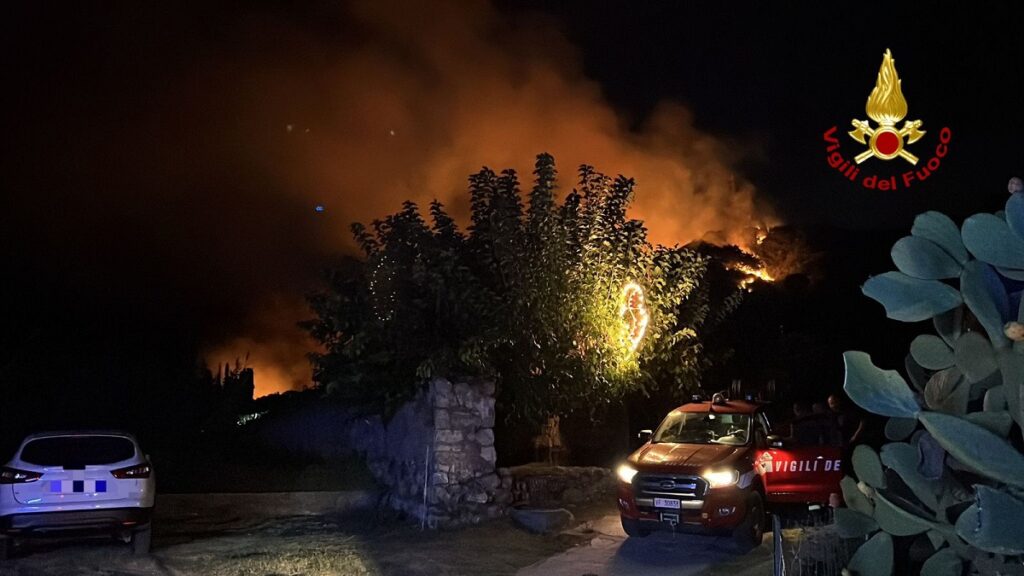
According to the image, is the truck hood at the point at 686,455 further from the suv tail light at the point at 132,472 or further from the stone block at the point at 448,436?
the suv tail light at the point at 132,472

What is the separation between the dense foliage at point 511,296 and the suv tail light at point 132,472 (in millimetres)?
3639

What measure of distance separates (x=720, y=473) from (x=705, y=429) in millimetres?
1549

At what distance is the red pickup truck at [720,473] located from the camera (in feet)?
32.2

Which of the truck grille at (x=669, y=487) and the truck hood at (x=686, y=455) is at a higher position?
the truck hood at (x=686, y=455)

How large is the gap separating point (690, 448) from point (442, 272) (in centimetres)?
459

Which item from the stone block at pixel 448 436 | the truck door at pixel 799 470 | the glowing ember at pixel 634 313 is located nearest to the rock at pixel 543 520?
the stone block at pixel 448 436

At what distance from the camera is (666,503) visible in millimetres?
10008

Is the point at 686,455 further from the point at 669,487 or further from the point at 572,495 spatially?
the point at 572,495

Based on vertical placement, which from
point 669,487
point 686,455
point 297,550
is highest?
point 686,455

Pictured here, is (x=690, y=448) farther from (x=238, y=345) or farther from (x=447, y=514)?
(x=238, y=345)

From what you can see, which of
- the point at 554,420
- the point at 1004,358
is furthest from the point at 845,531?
the point at 554,420

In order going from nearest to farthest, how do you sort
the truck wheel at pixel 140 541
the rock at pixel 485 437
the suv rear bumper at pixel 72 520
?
the suv rear bumper at pixel 72 520, the truck wheel at pixel 140 541, the rock at pixel 485 437

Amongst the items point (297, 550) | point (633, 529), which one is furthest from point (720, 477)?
point (297, 550)

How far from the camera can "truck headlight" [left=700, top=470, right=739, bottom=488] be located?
32.1 ft
